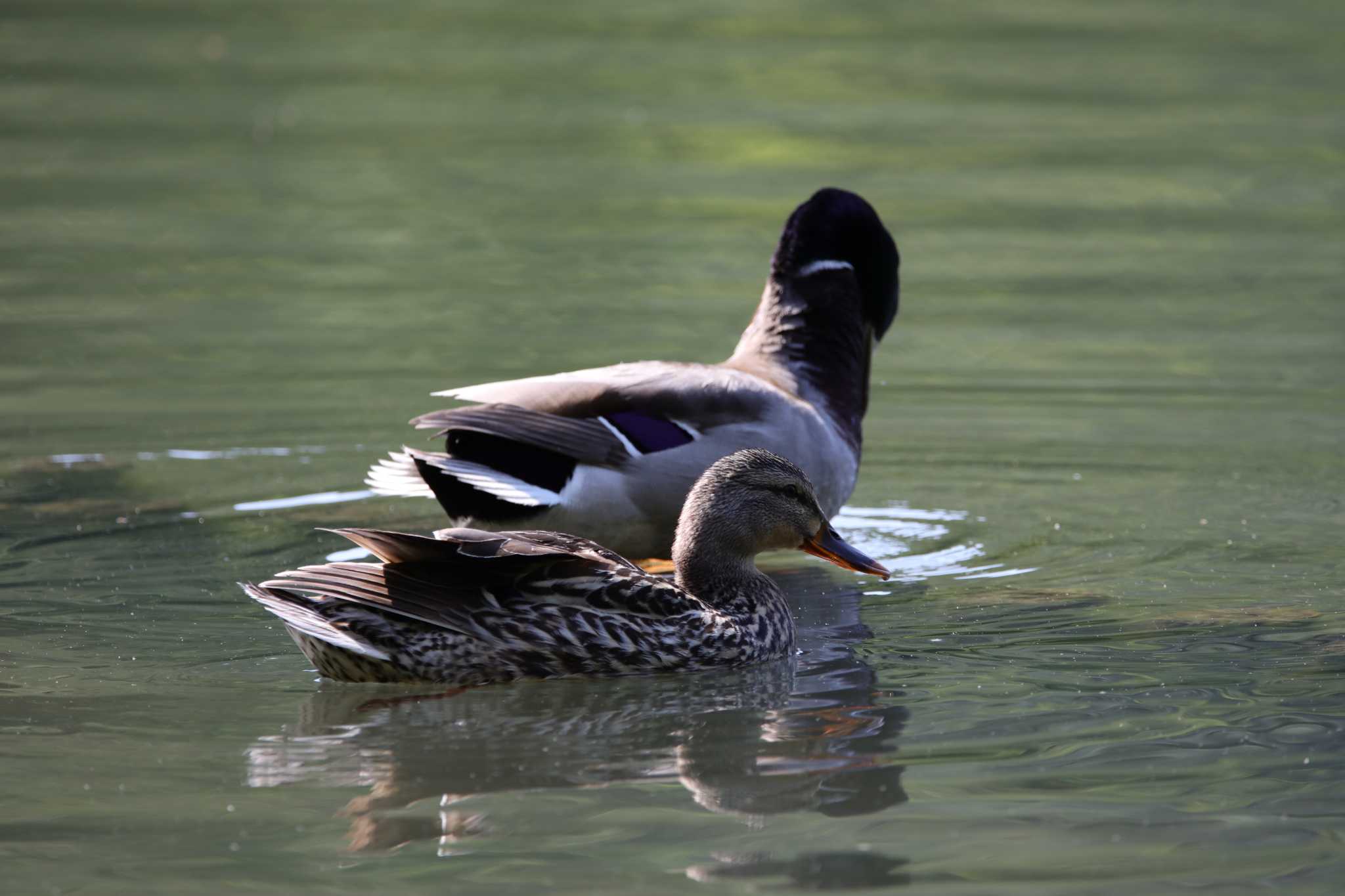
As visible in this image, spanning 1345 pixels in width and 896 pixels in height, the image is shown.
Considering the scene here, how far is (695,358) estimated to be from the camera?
11.8 m

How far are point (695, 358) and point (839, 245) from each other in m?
2.56

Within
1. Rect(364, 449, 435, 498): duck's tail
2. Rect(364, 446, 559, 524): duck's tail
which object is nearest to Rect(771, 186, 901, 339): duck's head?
Rect(364, 446, 559, 524): duck's tail

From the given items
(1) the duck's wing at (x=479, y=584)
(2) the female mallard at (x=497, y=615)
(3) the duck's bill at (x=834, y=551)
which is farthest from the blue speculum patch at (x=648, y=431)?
(1) the duck's wing at (x=479, y=584)

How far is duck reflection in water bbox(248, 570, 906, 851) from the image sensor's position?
547 cm

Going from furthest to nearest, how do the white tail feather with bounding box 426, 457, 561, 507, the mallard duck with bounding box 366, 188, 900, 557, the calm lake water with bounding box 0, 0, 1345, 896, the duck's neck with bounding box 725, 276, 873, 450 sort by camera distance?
the duck's neck with bounding box 725, 276, 873, 450 < the mallard duck with bounding box 366, 188, 900, 557 < the white tail feather with bounding box 426, 457, 561, 507 < the calm lake water with bounding box 0, 0, 1345, 896

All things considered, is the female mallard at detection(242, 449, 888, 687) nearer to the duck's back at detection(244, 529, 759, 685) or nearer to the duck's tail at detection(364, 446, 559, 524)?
the duck's back at detection(244, 529, 759, 685)

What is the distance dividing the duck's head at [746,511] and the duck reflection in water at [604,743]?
46cm

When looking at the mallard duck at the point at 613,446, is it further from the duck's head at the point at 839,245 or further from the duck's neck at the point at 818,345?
the duck's head at the point at 839,245

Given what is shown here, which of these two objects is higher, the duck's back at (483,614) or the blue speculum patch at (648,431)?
the blue speculum patch at (648,431)

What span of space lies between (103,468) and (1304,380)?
6.37m

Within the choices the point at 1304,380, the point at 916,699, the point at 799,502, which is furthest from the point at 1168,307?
the point at 916,699

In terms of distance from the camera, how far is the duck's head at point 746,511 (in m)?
7.08

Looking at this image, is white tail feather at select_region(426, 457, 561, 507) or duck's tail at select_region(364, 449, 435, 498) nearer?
white tail feather at select_region(426, 457, 561, 507)

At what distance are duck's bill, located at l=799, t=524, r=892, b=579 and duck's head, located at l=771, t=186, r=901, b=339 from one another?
2171mm
